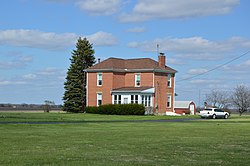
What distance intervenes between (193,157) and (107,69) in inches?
2307

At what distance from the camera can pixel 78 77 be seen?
268ft

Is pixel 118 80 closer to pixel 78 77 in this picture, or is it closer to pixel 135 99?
pixel 135 99

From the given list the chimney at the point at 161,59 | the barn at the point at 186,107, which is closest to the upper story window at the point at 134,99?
the chimney at the point at 161,59

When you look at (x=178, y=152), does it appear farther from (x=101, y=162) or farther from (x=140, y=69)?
(x=140, y=69)

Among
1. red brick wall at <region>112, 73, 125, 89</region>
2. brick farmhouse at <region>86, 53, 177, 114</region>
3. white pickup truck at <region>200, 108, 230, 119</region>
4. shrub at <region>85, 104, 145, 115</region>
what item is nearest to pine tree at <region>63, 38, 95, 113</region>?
brick farmhouse at <region>86, 53, 177, 114</region>

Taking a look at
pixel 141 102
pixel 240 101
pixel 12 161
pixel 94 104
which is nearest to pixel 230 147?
pixel 12 161

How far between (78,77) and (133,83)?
1143 centimetres

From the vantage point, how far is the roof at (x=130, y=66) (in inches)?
2890

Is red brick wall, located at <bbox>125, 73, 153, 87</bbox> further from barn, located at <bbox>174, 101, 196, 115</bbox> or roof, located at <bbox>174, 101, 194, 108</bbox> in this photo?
roof, located at <bbox>174, 101, 194, 108</bbox>

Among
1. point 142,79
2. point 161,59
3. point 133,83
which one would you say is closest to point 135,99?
point 142,79

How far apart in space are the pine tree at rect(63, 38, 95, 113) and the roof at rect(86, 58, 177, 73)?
20.7ft

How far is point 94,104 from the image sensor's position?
75438 millimetres

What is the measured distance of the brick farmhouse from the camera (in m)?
72.3

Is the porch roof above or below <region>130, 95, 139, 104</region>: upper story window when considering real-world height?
above
